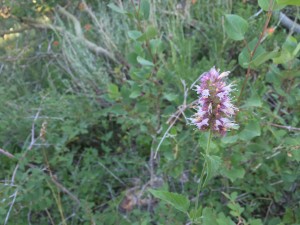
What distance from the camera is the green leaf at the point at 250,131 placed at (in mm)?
1321

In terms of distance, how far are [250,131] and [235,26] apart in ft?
1.07

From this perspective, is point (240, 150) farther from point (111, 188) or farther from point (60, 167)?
point (60, 167)

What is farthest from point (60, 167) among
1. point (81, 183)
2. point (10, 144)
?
point (10, 144)

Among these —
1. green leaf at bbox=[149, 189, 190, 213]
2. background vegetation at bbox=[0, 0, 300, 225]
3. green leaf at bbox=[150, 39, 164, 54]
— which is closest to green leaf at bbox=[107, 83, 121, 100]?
background vegetation at bbox=[0, 0, 300, 225]

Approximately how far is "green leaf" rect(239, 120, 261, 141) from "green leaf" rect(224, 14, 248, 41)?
278mm

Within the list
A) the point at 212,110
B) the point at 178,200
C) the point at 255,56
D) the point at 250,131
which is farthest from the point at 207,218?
the point at 255,56

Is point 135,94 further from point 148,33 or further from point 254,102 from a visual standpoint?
point 254,102

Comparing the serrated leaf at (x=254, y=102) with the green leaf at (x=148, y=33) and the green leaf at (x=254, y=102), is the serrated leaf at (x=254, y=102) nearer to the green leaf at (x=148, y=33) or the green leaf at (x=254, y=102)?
the green leaf at (x=254, y=102)

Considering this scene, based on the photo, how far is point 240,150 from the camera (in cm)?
155

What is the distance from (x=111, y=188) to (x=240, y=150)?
26.0 inches

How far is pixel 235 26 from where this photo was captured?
126cm

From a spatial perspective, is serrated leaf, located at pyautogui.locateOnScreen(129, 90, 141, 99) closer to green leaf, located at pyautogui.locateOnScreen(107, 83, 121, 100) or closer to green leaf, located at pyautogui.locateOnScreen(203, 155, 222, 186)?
green leaf, located at pyautogui.locateOnScreen(107, 83, 121, 100)

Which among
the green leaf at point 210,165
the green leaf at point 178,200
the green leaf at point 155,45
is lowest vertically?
the green leaf at point 178,200

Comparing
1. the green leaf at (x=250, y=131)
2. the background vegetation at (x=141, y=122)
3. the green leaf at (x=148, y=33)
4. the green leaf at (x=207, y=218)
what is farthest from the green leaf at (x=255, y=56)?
the green leaf at (x=207, y=218)
